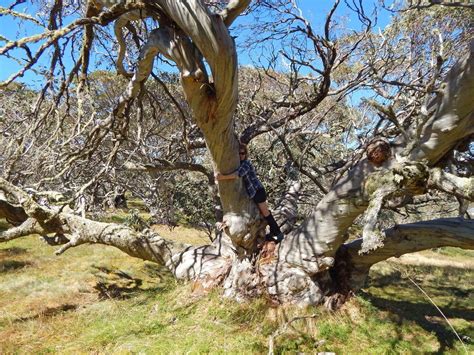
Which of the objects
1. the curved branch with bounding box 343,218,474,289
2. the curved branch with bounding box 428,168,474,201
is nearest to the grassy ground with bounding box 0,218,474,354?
the curved branch with bounding box 343,218,474,289

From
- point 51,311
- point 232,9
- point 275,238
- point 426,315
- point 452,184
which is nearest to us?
point 452,184

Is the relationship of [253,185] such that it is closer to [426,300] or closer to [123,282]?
[123,282]

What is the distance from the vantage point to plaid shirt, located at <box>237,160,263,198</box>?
4.21m

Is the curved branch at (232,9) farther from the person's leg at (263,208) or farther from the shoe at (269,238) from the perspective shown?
the shoe at (269,238)

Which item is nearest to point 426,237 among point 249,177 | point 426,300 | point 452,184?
point 452,184

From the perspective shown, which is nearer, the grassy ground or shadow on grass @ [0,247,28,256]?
the grassy ground

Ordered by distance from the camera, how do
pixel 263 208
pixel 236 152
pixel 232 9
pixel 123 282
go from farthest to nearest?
pixel 123 282 → pixel 263 208 → pixel 236 152 → pixel 232 9

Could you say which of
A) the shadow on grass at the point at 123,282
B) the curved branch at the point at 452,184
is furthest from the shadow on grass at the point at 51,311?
the curved branch at the point at 452,184

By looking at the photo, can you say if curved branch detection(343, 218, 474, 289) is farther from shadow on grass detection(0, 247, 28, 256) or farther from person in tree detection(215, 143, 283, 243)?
shadow on grass detection(0, 247, 28, 256)

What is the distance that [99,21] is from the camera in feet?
9.33

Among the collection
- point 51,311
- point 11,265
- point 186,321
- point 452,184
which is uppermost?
point 452,184

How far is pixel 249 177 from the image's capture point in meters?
4.43

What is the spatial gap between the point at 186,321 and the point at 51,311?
6.93ft

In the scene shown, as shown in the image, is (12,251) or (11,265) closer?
(11,265)
